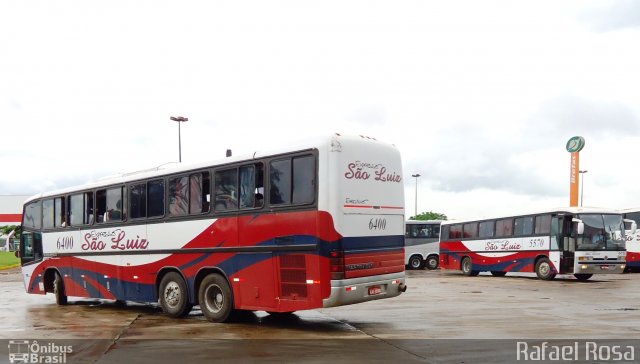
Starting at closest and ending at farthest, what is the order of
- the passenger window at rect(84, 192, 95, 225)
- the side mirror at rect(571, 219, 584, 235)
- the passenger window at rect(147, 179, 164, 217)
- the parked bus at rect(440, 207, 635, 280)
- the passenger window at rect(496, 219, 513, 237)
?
the passenger window at rect(147, 179, 164, 217), the passenger window at rect(84, 192, 95, 225), the side mirror at rect(571, 219, 584, 235), the parked bus at rect(440, 207, 635, 280), the passenger window at rect(496, 219, 513, 237)

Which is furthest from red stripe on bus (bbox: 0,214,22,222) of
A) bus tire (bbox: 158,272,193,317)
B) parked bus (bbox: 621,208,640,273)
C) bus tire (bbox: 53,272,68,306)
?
bus tire (bbox: 158,272,193,317)

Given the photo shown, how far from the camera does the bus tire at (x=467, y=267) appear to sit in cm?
3253

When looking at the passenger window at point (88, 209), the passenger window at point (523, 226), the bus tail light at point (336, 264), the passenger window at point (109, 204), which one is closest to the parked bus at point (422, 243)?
the passenger window at point (523, 226)

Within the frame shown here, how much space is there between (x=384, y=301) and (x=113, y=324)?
7249mm

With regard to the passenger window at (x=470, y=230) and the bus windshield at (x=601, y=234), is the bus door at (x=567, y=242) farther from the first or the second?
the passenger window at (x=470, y=230)

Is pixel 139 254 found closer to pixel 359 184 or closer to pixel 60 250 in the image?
pixel 60 250

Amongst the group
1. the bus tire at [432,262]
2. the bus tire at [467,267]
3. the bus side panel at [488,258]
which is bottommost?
the bus tire at [432,262]

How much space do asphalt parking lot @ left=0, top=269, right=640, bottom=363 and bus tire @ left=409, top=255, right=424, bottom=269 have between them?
71.8 ft

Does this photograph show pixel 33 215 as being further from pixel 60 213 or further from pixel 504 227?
pixel 504 227

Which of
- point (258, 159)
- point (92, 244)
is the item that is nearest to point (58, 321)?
point (92, 244)

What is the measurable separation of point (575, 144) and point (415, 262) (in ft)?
53.2

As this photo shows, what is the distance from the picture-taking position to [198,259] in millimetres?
12906

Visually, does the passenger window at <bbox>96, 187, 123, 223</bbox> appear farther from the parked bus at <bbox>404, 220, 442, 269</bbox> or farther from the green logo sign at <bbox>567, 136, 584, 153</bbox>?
the green logo sign at <bbox>567, 136, 584, 153</bbox>

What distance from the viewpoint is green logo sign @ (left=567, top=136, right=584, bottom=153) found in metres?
45.9
